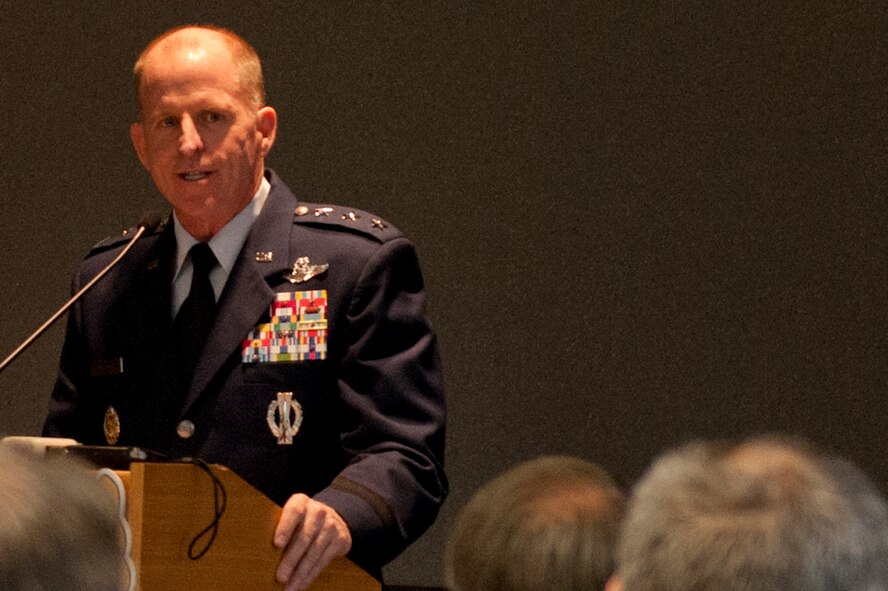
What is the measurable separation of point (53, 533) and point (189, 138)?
6.02 feet

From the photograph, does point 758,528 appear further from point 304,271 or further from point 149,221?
point 149,221

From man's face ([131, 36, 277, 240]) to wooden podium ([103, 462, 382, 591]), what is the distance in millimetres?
778

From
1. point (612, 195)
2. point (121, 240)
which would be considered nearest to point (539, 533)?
point (121, 240)

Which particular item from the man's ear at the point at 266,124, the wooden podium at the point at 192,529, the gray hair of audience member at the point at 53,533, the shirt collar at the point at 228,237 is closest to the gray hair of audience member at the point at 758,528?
the gray hair of audience member at the point at 53,533

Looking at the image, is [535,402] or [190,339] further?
[535,402]

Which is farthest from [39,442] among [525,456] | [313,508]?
[525,456]

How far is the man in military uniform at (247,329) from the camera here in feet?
8.21

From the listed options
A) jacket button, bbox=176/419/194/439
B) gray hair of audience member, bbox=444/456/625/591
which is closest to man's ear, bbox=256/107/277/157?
jacket button, bbox=176/419/194/439

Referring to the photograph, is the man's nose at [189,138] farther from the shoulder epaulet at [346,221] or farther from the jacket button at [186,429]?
the jacket button at [186,429]

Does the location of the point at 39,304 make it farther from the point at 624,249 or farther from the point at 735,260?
the point at 735,260

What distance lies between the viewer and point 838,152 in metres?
3.48

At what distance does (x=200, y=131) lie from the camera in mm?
2693

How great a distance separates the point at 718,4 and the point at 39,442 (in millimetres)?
2107

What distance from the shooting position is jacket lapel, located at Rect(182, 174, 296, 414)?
2568 mm
